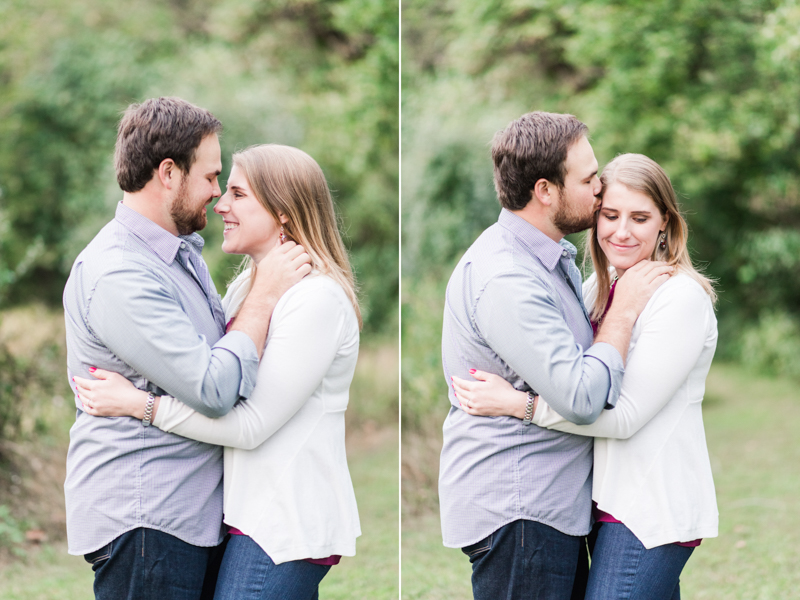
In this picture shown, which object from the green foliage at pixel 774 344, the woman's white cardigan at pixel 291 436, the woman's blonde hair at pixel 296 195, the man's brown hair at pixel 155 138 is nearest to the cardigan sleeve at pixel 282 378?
the woman's white cardigan at pixel 291 436

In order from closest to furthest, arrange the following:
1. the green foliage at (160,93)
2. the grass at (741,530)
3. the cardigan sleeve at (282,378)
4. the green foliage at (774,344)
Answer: the cardigan sleeve at (282,378)
the grass at (741,530)
the green foliage at (160,93)
the green foliage at (774,344)

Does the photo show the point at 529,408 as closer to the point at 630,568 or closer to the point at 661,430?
the point at 661,430

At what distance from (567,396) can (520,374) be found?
0.52 feet

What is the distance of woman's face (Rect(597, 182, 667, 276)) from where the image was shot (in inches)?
103

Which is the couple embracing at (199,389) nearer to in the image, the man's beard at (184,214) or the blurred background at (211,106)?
the man's beard at (184,214)

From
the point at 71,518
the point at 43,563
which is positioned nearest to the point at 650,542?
the point at 71,518

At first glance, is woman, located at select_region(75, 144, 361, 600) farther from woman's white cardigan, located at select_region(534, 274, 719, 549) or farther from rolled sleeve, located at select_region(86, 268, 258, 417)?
woman's white cardigan, located at select_region(534, 274, 719, 549)

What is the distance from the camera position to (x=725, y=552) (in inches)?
218

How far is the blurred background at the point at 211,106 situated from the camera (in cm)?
965

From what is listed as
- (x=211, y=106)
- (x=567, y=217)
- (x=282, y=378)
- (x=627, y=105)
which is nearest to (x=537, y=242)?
(x=567, y=217)

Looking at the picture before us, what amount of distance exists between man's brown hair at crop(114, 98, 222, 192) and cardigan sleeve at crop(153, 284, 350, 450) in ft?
1.73

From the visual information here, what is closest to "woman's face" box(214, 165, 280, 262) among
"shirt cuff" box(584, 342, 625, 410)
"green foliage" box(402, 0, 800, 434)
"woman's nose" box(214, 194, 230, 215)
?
"woman's nose" box(214, 194, 230, 215)

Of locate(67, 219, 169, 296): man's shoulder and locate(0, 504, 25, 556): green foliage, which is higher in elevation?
locate(67, 219, 169, 296): man's shoulder

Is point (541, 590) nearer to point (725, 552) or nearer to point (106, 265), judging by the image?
point (106, 265)
